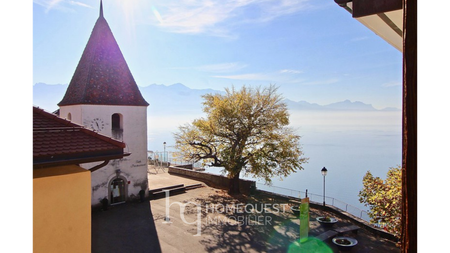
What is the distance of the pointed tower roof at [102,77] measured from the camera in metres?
17.5

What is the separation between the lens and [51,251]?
4.63 meters

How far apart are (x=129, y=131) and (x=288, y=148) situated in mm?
11475

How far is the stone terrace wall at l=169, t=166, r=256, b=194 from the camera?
72.2ft

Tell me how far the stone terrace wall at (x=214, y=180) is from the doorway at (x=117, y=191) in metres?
7.95

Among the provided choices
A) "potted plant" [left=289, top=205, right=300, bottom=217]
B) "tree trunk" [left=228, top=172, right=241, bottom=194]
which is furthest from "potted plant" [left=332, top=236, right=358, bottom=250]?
"tree trunk" [left=228, top=172, right=241, bottom=194]

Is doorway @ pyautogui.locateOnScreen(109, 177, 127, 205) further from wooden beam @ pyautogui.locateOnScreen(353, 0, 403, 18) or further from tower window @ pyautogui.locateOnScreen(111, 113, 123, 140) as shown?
wooden beam @ pyautogui.locateOnScreen(353, 0, 403, 18)

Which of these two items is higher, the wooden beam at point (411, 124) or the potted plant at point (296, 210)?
the wooden beam at point (411, 124)

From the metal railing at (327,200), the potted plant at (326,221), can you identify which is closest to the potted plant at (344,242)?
the potted plant at (326,221)

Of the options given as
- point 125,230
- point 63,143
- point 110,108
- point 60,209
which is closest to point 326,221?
point 125,230

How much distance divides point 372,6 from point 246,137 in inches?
713

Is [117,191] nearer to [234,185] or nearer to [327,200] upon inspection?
[234,185]

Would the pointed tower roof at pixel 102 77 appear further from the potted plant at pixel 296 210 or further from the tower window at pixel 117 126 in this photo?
the potted plant at pixel 296 210
